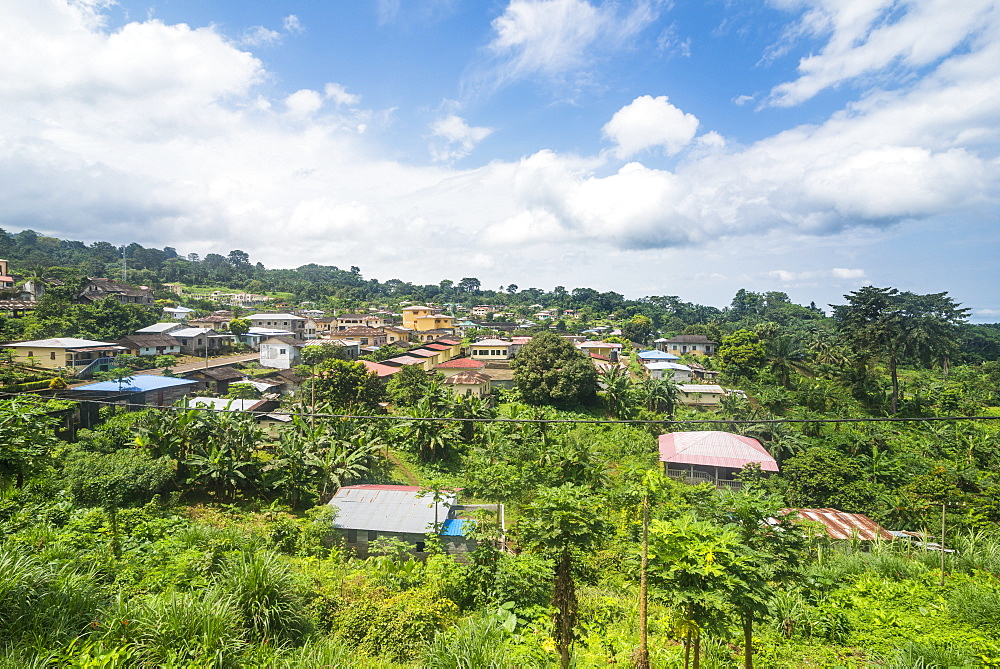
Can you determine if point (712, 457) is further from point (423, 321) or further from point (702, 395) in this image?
point (423, 321)

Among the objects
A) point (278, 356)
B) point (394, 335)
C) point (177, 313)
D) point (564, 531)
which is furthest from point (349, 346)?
point (564, 531)

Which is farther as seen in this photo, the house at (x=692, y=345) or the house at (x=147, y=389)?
the house at (x=692, y=345)

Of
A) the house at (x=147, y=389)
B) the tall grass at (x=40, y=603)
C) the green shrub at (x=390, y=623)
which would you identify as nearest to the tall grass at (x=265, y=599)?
the green shrub at (x=390, y=623)

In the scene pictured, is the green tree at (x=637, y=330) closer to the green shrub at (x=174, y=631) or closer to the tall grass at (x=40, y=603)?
the green shrub at (x=174, y=631)

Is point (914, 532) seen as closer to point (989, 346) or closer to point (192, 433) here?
point (192, 433)

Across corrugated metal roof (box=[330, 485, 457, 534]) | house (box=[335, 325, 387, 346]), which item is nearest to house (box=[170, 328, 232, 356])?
house (box=[335, 325, 387, 346])
